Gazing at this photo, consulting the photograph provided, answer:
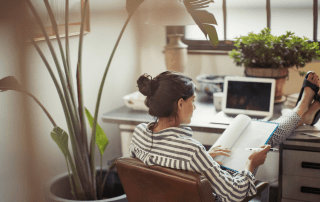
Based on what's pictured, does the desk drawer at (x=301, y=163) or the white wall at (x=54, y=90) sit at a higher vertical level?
the white wall at (x=54, y=90)

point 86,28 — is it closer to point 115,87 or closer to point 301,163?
point 115,87

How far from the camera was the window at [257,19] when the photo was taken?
2279mm

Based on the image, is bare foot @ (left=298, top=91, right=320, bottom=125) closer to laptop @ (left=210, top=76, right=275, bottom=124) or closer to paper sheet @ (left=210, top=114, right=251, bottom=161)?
laptop @ (left=210, top=76, right=275, bottom=124)

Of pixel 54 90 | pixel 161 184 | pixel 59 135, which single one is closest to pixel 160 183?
pixel 161 184

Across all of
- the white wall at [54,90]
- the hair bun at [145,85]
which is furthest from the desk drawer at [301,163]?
the white wall at [54,90]

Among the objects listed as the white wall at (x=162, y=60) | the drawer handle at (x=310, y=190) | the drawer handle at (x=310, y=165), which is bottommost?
the drawer handle at (x=310, y=190)

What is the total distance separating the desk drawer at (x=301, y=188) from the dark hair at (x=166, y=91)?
2.48ft

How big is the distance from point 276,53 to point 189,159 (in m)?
1.13

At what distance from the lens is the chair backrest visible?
39.9 inches

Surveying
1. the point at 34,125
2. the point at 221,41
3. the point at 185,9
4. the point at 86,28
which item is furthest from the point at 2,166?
the point at 221,41

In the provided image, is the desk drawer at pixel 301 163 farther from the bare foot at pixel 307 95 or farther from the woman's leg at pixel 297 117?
the bare foot at pixel 307 95

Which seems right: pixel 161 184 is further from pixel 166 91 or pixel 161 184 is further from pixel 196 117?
pixel 196 117

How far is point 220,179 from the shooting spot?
1.12 m

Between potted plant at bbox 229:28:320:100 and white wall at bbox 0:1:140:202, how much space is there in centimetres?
87
